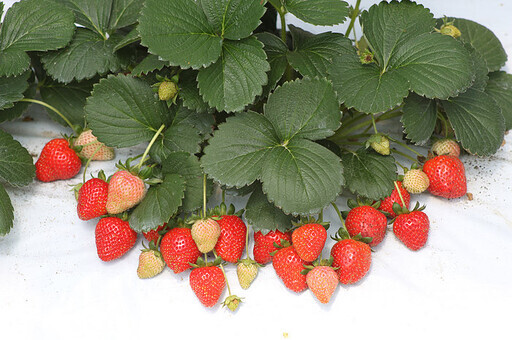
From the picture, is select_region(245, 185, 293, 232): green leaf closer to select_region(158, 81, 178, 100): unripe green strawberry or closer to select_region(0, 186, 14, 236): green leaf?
select_region(158, 81, 178, 100): unripe green strawberry

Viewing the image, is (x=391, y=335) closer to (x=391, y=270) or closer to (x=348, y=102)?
(x=391, y=270)

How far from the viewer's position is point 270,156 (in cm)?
111

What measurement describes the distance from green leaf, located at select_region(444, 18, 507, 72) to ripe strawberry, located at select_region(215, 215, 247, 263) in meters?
0.79

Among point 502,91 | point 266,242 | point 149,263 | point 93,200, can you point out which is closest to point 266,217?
point 266,242

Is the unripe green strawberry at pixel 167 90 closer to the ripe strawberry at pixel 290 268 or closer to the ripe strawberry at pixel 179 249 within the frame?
the ripe strawberry at pixel 179 249

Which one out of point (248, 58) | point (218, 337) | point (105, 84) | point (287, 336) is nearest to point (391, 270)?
point (287, 336)

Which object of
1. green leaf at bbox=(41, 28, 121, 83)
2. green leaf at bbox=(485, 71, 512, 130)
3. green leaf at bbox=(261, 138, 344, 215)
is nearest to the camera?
green leaf at bbox=(261, 138, 344, 215)

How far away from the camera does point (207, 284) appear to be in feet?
3.63

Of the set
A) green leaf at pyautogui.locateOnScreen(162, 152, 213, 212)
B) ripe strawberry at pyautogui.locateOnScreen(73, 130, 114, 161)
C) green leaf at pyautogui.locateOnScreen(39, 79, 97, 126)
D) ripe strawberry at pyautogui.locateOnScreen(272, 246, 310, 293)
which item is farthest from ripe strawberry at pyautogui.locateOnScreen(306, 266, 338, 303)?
green leaf at pyautogui.locateOnScreen(39, 79, 97, 126)

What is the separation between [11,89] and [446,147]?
1.02 meters

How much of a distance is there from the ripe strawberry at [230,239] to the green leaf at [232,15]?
1.22 ft

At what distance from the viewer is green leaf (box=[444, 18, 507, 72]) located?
1.48m

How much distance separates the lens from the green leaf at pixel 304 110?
1.12 m

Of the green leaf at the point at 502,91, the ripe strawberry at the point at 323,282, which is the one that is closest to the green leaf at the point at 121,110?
the ripe strawberry at the point at 323,282
